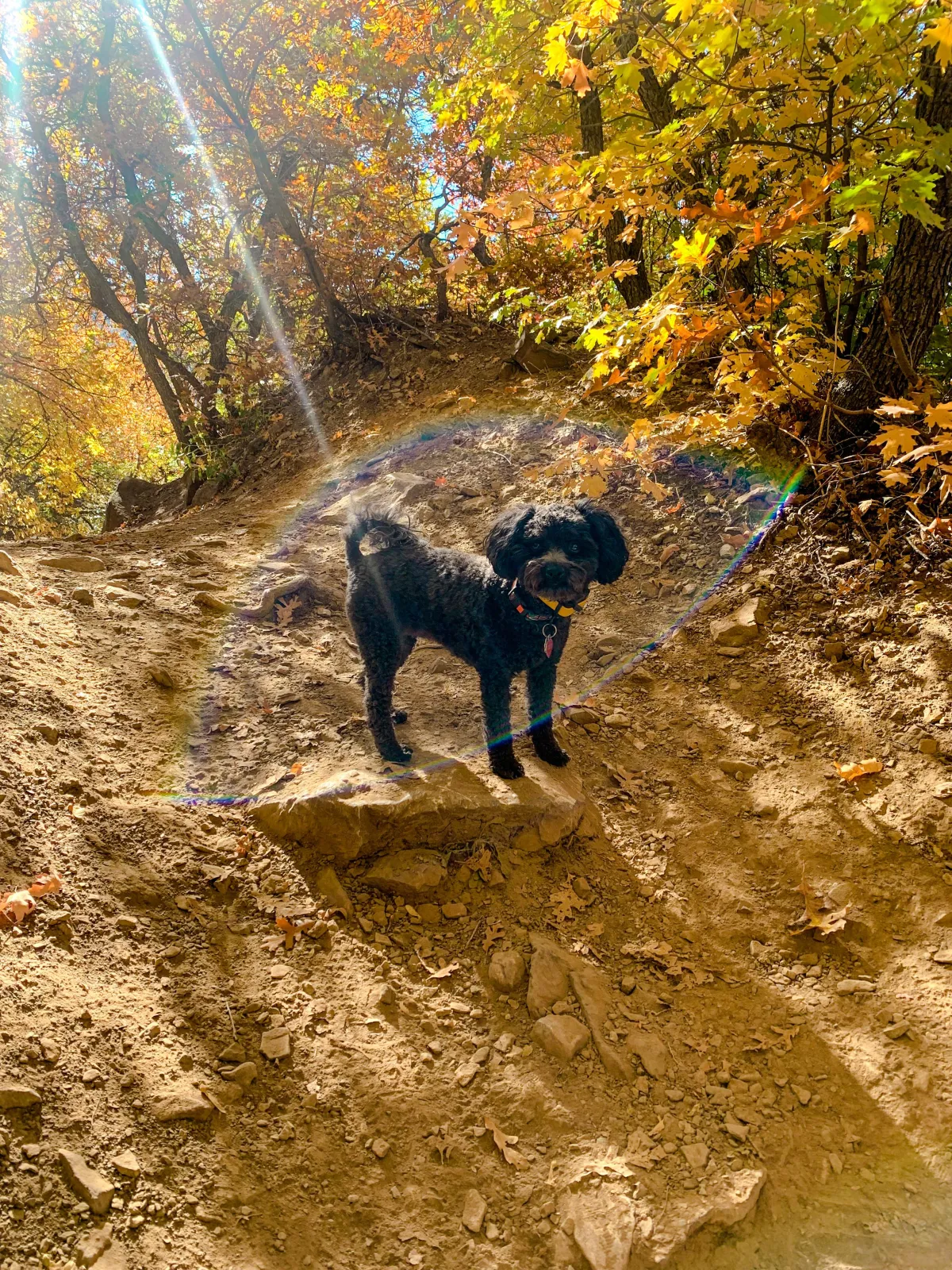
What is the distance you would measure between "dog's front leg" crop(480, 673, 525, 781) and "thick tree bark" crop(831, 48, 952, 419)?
10.6ft

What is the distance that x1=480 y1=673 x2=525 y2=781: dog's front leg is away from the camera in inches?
151

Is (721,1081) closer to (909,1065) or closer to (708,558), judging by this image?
(909,1065)

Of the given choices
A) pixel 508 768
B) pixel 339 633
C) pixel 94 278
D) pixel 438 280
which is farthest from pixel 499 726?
pixel 94 278

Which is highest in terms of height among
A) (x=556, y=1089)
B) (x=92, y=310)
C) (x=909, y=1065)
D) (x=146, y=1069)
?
(x=92, y=310)

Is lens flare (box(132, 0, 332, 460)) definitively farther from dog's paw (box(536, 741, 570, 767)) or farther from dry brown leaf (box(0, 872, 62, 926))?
dry brown leaf (box(0, 872, 62, 926))

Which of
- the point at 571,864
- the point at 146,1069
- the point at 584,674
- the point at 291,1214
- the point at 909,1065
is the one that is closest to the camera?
the point at 291,1214

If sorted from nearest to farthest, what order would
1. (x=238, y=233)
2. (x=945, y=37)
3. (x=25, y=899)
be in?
(x=945, y=37) → (x=25, y=899) → (x=238, y=233)

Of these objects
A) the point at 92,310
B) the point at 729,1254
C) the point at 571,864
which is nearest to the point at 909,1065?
the point at 729,1254

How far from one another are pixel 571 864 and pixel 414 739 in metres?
1.31

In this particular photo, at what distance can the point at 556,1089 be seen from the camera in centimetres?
261

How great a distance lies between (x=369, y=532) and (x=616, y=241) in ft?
19.4

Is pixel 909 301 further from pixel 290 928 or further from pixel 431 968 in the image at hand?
pixel 290 928

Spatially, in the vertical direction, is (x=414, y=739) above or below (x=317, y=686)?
below

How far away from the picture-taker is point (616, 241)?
7734 mm
